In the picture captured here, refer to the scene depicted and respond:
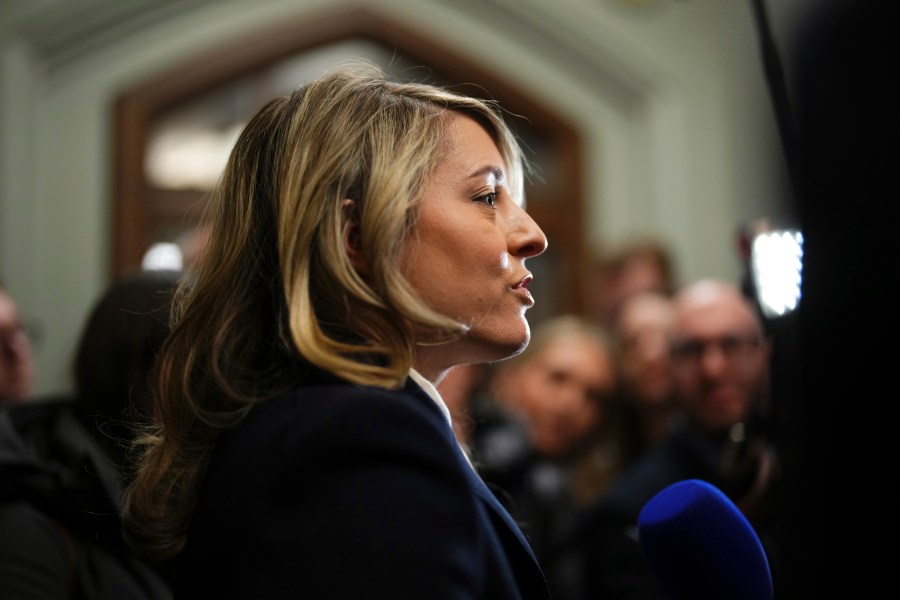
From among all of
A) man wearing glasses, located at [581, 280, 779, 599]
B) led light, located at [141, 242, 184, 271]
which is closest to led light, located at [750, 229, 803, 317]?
man wearing glasses, located at [581, 280, 779, 599]

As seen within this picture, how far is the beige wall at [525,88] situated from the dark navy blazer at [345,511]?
13.0 ft

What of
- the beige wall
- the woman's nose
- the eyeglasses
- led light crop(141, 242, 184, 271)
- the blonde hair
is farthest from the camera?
the beige wall

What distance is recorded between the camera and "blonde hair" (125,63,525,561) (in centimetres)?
117

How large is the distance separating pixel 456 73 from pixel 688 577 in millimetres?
4501

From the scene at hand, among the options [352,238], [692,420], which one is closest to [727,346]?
[692,420]

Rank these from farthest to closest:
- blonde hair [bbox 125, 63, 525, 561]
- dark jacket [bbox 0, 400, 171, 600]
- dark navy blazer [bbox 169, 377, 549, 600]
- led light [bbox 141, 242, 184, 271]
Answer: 1. led light [bbox 141, 242, 184, 271]
2. dark jacket [bbox 0, 400, 171, 600]
3. blonde hair [bbox 125, 63, 525, 561]
4. dark navy blazer [bbox 169, 377, 549, 600]

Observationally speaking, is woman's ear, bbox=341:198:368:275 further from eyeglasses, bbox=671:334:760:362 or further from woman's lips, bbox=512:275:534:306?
eyeglasses, bbox=671:334:760:362

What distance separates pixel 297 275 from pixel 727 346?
1956mm

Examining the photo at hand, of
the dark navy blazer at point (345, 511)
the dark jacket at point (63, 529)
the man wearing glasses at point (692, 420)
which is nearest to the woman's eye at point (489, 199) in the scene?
the dark navy blazer at point (345, 511)

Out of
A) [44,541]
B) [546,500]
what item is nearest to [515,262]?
[44,541]

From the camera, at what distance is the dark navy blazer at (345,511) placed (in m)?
1.00

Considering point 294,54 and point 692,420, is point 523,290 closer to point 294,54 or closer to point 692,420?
point 692,420

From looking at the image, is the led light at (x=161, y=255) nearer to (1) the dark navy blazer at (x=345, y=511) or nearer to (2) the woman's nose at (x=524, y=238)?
(2) the woman's nose at (x=524, y=238)

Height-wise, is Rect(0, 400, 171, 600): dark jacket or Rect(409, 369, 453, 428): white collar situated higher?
Rect(409, 369, 453, 428): white collar
